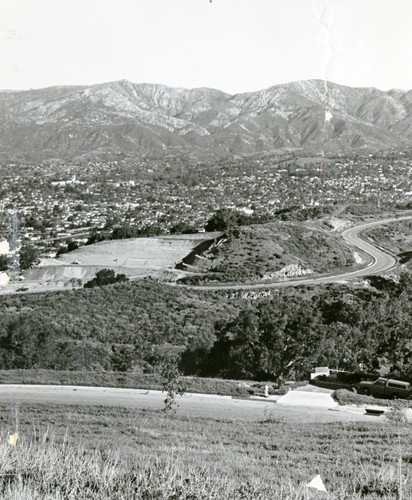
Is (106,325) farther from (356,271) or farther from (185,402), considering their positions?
(356,271)

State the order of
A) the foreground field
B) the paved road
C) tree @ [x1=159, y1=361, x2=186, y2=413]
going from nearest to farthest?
the foreground field, the paved road, tree @ [x1=159, y1=361, x2=186, y2=413]

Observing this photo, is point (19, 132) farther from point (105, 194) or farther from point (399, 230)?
point (399, 230)

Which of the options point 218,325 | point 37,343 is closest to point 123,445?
point 37,343

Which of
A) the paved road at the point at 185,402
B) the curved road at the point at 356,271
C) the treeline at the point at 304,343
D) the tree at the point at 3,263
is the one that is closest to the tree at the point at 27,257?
the tree at the point at 3,263

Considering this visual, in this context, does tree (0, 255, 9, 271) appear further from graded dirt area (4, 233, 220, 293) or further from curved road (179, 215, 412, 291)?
curved road (179, 215, 412, 291)

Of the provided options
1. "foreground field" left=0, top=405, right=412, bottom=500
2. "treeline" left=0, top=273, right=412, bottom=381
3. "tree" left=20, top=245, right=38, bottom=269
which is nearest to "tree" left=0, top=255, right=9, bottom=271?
"tree" left=20, top=245, right=38, bottom=269

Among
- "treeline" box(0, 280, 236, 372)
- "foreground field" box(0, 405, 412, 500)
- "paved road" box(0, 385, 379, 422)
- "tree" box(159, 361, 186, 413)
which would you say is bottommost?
"treeline" box(0, 280, 236, 372)

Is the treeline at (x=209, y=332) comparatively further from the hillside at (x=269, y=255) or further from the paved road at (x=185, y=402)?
the hillside at (x=269, y=255)
